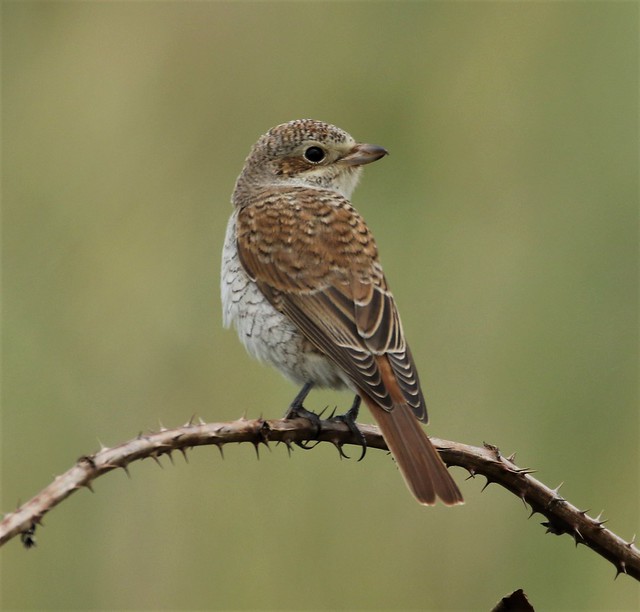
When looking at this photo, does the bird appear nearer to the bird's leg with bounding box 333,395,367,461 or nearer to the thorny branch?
the bird's leg with bounding box 333,395,367,461

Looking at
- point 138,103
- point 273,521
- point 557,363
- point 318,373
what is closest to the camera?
point 318,373

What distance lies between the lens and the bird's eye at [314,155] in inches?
194

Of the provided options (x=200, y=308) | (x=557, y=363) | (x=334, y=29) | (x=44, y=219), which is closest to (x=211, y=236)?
(x=200, y=308)

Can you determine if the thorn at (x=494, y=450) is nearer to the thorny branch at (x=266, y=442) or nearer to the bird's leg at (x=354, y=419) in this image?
the thorny branch at (x=266, y=442)

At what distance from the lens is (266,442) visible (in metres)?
2.77

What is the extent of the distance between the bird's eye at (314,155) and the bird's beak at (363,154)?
0.12m

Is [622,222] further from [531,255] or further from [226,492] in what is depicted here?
[226,492]

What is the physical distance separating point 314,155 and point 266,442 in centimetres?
242

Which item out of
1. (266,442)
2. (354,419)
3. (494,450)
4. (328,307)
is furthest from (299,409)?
(494,450)

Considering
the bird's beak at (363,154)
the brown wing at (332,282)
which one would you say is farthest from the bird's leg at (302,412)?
the bird's beak at (363,154)

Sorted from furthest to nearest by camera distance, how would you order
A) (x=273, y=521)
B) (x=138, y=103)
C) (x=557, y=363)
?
(x=138, y=103) → (x=557, y=363) → (x=273, y=521)

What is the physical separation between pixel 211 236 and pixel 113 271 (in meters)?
0.51

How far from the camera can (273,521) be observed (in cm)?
459

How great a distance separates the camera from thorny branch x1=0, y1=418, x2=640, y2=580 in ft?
6.34
